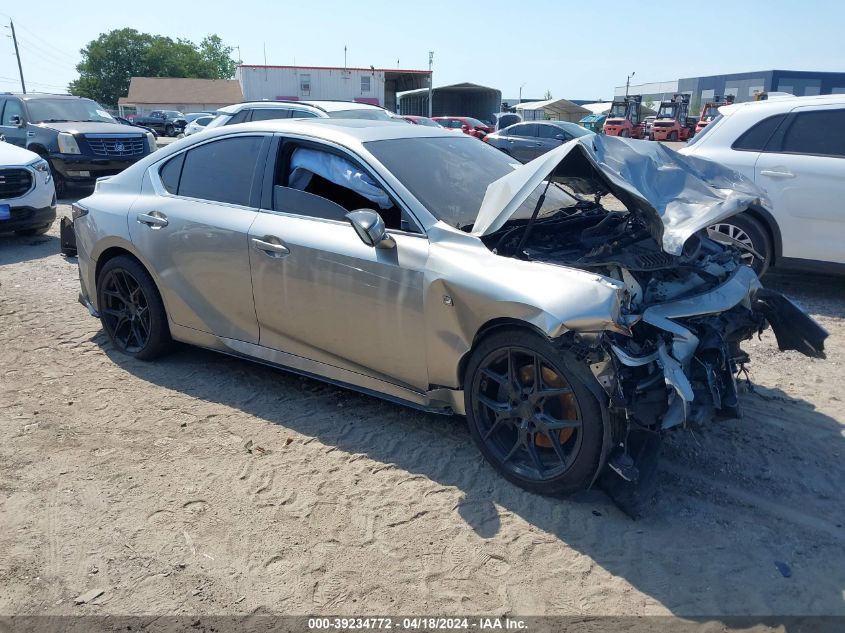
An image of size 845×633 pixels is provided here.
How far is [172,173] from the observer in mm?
4812

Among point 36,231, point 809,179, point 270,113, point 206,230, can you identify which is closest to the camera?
point 206,230

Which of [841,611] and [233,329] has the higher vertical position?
[233,329]

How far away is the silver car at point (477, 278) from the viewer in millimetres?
3121

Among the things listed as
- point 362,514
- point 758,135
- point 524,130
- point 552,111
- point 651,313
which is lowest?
point 552,111

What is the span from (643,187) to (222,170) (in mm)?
2678

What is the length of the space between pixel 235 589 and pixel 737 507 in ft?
7.71

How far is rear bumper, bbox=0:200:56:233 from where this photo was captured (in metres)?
8.89

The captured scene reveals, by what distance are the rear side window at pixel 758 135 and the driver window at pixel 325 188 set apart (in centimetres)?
442

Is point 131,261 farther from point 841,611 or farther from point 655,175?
point 841,611

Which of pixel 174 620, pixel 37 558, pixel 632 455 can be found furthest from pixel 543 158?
pixel 37 558

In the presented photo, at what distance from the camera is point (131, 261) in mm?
4891

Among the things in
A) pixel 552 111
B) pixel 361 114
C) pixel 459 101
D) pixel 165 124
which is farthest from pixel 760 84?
pixel 361 114

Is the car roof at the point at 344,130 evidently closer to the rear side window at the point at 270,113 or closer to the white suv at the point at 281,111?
the white suv at the point at 281,111

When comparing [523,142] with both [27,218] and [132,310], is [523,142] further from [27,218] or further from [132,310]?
[132,310]
